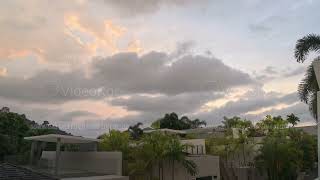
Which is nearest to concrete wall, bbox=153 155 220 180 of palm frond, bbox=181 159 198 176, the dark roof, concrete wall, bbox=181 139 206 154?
palm frond, bbox=181 159 198 176

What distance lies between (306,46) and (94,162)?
13003 mm

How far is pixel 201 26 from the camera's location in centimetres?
1917

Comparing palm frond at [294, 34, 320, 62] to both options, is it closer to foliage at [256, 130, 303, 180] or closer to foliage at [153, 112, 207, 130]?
foliage at [256, 130, 303, 180]

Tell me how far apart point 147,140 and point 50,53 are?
676 centimetres

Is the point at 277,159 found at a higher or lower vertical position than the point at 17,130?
lower

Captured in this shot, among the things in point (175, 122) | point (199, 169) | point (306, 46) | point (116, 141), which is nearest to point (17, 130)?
point (116, 141)

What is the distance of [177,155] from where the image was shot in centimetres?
2202

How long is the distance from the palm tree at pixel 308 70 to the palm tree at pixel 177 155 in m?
7.00

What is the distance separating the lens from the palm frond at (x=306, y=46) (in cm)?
2158

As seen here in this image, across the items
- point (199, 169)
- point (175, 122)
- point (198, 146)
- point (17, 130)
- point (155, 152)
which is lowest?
point (199, 169)

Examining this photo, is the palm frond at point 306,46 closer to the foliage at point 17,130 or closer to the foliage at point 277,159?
the foliage at point 277,159

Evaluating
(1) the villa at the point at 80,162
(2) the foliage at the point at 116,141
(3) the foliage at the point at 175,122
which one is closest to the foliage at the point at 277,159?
(2) the foliage at the point at 116,141

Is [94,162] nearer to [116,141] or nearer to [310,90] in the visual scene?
[116,141]

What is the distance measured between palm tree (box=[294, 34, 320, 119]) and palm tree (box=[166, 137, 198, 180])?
7003 millimetres
